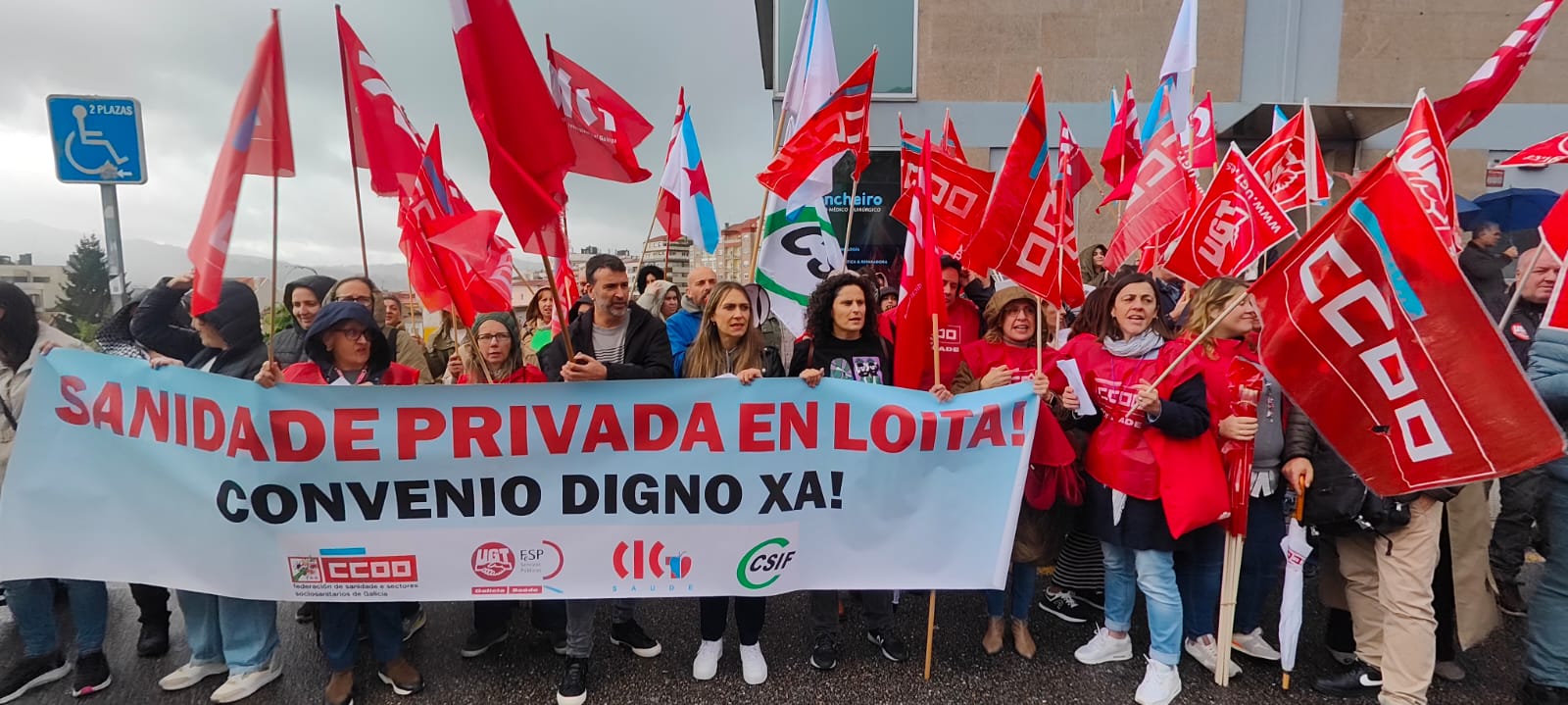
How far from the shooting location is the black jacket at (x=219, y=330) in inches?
130

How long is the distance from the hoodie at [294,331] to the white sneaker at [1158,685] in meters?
4.38

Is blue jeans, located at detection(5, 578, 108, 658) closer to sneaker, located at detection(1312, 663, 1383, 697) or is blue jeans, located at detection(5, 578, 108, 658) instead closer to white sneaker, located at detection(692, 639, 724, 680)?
white sneaker, located at detection(692, 639, 724, 680)

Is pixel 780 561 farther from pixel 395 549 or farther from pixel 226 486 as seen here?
pixel 226 486

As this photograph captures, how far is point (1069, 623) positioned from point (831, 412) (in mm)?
1935

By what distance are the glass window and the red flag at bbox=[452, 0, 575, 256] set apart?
8245mm

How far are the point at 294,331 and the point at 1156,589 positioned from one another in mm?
4789

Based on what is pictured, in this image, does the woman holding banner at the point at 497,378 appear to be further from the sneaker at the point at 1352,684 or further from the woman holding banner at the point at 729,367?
the sneaker at the point at 1352,684

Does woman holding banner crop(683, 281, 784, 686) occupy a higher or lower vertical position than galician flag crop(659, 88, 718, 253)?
lower

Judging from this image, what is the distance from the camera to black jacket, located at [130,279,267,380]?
3.30 meters

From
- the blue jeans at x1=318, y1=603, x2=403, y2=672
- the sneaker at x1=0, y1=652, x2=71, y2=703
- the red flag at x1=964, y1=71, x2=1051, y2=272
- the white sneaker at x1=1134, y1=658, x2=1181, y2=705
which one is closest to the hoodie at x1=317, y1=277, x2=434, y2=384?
the blue jeans at x1=318, y1=603, x2=403, y2=672

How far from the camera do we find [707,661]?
3373 millimetres

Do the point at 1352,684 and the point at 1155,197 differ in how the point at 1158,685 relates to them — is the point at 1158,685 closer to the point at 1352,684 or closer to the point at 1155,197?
the point at 1352,684

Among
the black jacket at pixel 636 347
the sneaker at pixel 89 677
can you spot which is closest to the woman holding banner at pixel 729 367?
the black jacket at pixel 636 347

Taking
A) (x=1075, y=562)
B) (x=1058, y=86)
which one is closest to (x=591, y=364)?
(x=1075, y=562)
